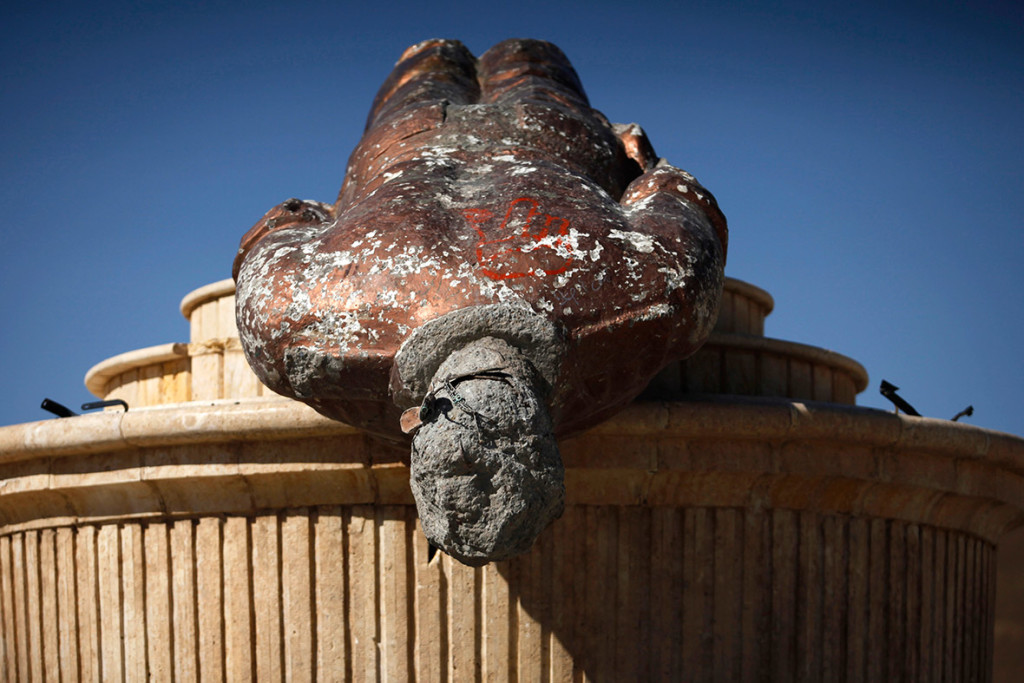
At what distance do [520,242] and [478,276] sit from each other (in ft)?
0.57

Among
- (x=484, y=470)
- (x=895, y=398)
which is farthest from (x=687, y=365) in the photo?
(x=484, y=470)

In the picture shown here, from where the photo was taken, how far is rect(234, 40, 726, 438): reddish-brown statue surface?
288cm

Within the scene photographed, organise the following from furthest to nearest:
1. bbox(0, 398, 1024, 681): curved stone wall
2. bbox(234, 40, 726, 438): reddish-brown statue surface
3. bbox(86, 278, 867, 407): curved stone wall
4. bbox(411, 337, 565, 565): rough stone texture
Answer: bbox(86, 278, 867, 407): curved stone wall < bbox(0, 398, 1024, 681): curved stone wall < bbox(234, 40, 726, 438): reddish-brown statue surface < bbox(411, 337, 565, 565): rough stone texture

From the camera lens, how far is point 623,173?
4039 mm

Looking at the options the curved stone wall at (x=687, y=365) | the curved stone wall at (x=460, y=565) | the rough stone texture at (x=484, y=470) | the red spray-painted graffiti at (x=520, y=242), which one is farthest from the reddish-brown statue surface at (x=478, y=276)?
the curved stone wall at (x=687, y=365)

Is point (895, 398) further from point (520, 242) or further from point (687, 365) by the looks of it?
point (520, 242)

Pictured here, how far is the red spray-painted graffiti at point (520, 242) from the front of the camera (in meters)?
2.92

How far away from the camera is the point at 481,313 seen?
110 inches

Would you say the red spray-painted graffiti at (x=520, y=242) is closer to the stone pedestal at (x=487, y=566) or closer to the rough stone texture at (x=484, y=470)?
the rough stone texture at (x=484, y=470)

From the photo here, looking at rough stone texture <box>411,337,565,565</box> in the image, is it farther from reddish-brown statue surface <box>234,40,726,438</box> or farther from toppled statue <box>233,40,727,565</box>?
reddish-brown statue surface <box>234,40,726,438</box>

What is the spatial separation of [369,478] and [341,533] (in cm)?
21

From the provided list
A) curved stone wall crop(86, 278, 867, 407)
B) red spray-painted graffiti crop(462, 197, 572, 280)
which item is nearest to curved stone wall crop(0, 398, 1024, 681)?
curved stone wall crop(86, 278, 867, 407)

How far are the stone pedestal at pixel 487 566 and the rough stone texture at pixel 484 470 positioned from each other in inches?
44.2

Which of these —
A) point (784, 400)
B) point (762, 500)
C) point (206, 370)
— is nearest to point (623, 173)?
point (784, 400)
